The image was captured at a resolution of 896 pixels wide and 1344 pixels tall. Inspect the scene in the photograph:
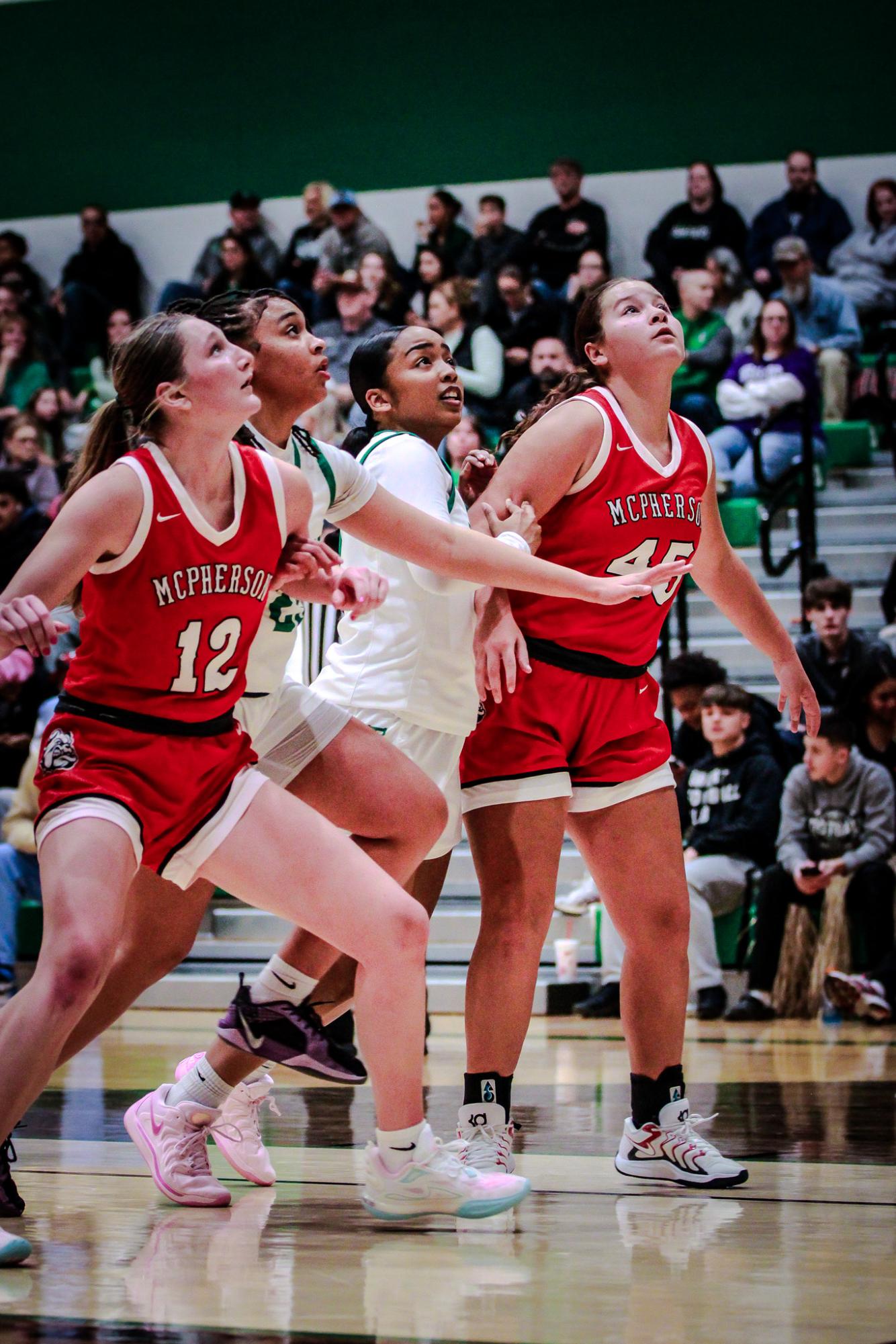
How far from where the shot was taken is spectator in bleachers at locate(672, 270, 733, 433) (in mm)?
9906

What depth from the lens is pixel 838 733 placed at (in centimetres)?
677

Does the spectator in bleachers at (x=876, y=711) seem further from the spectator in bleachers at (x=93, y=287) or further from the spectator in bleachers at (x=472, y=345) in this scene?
the spectator in bleachers at (x=93, y=287)

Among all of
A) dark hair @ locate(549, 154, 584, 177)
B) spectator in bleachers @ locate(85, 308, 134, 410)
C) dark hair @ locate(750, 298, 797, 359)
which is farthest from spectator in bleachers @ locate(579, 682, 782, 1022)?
spectator in bleachers @ locate(85, 308, 134, 410)

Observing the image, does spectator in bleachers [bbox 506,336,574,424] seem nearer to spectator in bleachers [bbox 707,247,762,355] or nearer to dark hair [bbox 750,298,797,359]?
dark hair [bbox 750,298,797,359]

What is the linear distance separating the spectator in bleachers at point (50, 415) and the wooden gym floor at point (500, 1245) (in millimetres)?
7426

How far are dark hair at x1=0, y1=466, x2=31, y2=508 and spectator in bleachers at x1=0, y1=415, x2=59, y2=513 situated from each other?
36.7 inches

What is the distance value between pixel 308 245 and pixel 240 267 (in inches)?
20.9

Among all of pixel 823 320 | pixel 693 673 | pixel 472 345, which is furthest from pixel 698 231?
pixel 693 673

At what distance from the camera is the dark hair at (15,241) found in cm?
1323

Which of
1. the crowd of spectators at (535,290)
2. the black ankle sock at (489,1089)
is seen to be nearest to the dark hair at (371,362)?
the black ankle sock at (489,1089)

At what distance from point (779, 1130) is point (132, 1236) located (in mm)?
1724

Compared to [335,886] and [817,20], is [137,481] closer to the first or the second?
[335,886]

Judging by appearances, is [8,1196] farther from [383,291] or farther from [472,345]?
[383,291]

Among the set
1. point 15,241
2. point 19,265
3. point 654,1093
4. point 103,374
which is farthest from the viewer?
point 15,241
